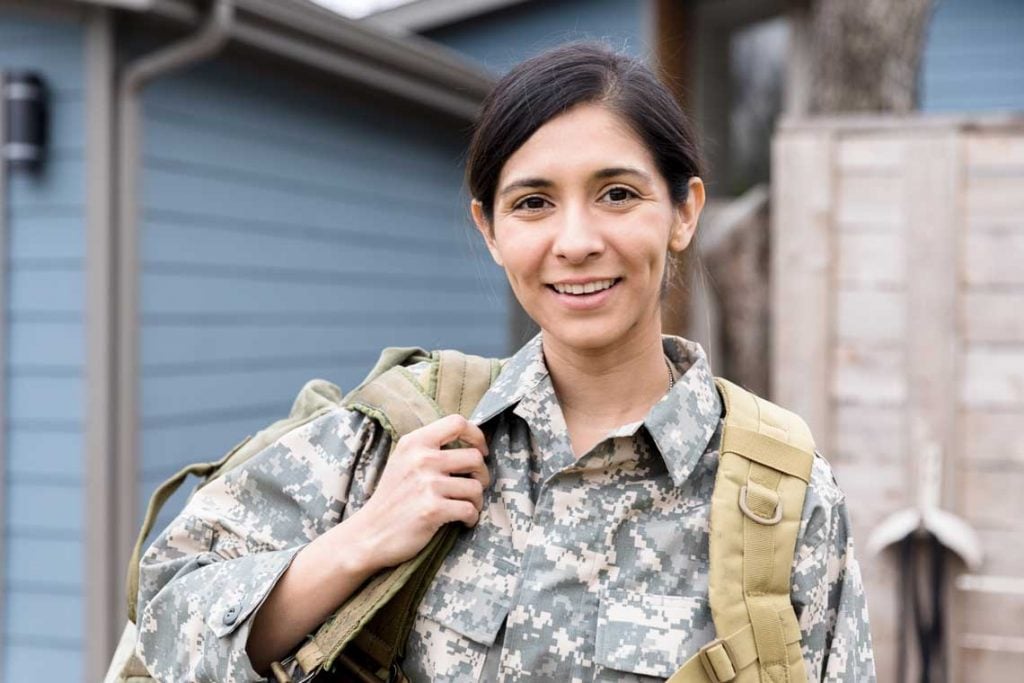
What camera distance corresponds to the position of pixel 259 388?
537cm

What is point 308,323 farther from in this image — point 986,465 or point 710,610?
point 710,610

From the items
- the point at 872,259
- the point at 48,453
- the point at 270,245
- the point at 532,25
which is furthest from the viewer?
the point at 532,25

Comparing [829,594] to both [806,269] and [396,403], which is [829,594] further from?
[806,269]

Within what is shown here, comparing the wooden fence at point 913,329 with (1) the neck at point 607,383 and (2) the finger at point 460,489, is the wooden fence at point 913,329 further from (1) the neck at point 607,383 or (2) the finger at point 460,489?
(2) the finger at point 460,489

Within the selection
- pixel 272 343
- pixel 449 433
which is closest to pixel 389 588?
pixel 449 433

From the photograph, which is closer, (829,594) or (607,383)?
(829,594)

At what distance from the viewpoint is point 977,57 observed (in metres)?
9.31

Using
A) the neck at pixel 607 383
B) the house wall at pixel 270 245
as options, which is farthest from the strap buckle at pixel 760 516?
the house wall at pixel 270 245

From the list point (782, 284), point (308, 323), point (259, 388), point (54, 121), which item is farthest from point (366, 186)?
point (782, 284)

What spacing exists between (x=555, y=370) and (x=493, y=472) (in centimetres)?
19

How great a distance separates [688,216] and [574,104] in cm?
27

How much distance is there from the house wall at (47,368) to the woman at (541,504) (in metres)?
2.81

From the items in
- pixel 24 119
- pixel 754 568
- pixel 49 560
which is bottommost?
pixel 49 560

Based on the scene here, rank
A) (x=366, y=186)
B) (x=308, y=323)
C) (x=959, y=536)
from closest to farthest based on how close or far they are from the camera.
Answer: (x=959, y=536)
(x=308, y=323)
(x=366, y=186)
